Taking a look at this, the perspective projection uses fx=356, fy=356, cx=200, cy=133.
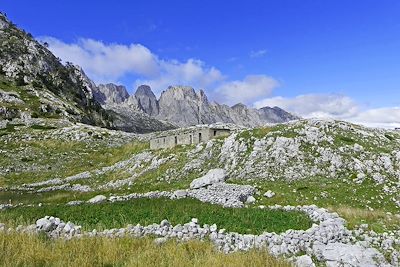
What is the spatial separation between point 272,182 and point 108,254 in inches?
1043

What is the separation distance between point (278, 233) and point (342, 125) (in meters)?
32.6

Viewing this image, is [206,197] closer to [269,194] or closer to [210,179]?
[269,194]

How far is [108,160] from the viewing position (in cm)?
6456

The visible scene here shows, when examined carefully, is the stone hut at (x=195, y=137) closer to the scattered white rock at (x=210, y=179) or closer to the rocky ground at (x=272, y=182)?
the rocky ground at (x=272, y=182)

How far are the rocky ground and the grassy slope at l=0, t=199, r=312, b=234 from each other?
6.36 ft

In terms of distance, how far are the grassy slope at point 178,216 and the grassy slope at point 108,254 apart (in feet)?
20.3

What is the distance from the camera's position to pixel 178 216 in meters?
23.0

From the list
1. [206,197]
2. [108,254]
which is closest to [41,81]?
[206,197]

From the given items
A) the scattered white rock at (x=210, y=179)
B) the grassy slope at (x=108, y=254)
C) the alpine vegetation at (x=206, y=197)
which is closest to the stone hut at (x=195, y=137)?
the alpine vegetation at (x=206, y=197)

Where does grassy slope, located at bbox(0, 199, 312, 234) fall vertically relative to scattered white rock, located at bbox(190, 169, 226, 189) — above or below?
below

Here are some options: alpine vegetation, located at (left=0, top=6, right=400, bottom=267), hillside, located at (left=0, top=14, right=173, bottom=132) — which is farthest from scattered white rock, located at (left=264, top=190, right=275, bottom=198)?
hillside, located at (left=0, top=14, right=173, bottom=132)

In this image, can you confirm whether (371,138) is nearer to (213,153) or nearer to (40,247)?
(213,153)

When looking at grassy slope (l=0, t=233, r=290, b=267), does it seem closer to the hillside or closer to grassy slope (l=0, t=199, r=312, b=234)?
grassy slope (l=0, t=199, r=312, b=234)

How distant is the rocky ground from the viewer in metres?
17.2
